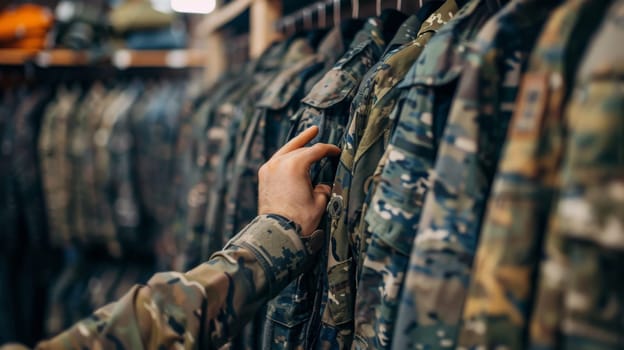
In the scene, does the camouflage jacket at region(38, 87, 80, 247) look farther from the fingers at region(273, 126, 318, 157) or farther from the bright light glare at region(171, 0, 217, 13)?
the fingers at region(273, 126, 318, 157)

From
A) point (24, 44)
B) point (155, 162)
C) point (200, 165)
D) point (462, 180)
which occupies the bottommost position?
point (155, 162)

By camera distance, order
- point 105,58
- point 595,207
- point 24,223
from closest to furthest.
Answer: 1. point 595,207
2. point 24,223
3. point 105,58

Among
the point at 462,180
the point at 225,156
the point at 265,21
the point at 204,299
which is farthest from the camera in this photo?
the point at 265,21

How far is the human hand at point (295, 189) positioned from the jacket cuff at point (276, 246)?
2 cm

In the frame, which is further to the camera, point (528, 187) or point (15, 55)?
point (15, 55)

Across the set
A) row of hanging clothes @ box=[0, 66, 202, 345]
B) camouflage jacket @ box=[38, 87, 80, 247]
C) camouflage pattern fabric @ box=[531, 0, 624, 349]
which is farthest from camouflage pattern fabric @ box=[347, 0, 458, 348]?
camouflage jacket @ box=[38, 87, 80, 247]

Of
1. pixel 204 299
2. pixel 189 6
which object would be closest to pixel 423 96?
pixel 204 299

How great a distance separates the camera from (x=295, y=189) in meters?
0.80

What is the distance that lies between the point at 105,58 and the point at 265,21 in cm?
114

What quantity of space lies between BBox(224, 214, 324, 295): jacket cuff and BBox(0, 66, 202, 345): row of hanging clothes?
135cm

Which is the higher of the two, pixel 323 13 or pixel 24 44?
pixel 323 13

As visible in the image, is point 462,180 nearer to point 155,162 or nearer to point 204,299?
point 204,299

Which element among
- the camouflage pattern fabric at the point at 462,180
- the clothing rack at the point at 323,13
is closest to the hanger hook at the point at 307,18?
the clothing rack at the point at 323,13

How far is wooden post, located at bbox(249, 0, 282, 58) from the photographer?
63.1 inches
